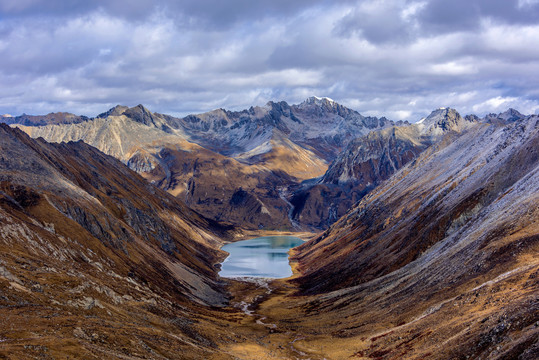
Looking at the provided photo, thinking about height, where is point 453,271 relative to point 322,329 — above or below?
above

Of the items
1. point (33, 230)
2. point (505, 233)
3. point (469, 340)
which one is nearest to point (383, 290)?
point (505, 233)

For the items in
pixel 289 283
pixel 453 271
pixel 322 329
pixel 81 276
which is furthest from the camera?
pixel 289 283

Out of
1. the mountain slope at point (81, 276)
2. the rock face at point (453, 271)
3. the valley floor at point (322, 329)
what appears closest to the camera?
the valley floor at point (322, 329)

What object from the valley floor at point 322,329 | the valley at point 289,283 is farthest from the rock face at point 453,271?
the valley at point 289,283

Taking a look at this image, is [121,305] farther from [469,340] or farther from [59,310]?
[469,340]

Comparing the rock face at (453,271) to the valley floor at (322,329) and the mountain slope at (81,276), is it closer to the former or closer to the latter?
the valley floor at (322,329)

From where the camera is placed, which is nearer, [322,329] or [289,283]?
[322,329]

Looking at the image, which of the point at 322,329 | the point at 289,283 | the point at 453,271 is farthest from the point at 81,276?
the point at 289,283

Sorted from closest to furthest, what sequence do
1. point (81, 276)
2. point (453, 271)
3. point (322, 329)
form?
point (81, 276)
point (453, 271)
point (322, 329)

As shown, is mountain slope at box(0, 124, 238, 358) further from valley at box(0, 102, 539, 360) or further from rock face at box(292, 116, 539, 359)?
rock face at box(292, 116, 539, 359)

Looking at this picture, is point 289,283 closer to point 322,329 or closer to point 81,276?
point 322,329
